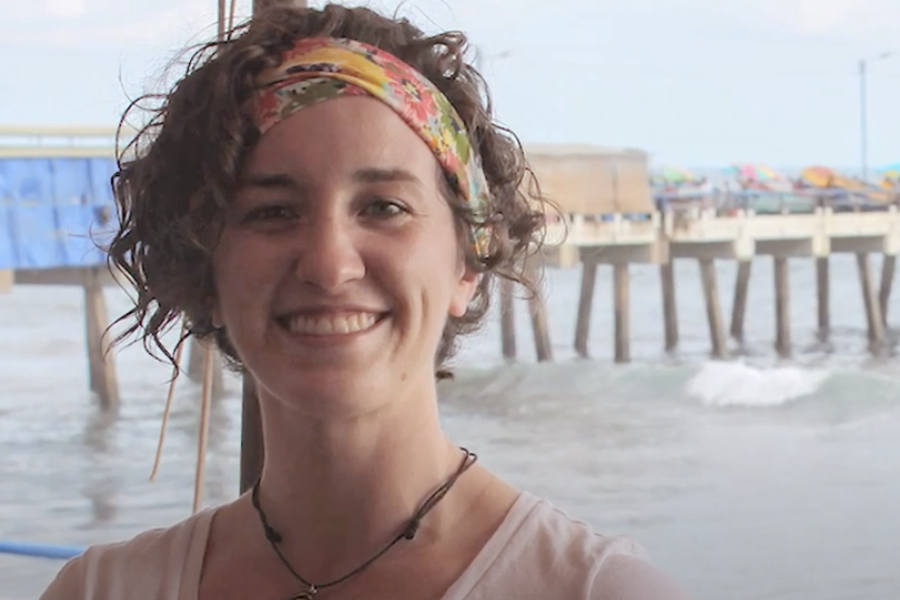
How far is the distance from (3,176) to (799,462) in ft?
7.75

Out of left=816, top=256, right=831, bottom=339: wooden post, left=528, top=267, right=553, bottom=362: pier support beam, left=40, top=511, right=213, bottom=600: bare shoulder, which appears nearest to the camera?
left=40, top=511, right=213, bottom=600: bare shoulder

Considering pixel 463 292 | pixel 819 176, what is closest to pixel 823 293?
pixel 819 176

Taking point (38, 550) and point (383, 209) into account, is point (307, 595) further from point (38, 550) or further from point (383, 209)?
point (38, 550)

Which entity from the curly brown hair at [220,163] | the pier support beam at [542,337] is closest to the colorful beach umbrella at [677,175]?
the pier support beam at [542,337]

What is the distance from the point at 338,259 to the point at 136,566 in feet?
1.02

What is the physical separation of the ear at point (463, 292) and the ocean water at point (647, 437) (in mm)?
2383

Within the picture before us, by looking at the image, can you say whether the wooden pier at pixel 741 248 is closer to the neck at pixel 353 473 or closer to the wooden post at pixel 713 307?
the wooden post at pixel 713 307

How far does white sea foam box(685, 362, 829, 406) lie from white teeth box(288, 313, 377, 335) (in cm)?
312

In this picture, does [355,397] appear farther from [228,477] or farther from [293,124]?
[228,477]

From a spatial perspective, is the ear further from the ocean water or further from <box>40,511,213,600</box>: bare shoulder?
the ocean water

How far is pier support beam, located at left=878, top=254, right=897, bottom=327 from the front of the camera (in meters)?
3.25

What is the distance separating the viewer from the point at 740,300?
3.76 meters

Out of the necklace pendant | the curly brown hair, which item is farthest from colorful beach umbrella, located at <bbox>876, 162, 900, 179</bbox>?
the necklace pendant

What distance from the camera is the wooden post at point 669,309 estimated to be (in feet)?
12.1
